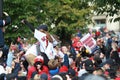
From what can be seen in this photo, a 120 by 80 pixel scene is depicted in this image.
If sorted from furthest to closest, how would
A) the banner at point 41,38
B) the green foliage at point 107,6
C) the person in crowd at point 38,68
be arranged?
1. the green foliage at point 107,6
2. the banner at point 41,38
3. the person in crowd at point 38,68

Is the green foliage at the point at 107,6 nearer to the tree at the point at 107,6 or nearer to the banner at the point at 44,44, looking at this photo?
the tree at the point at 107,6

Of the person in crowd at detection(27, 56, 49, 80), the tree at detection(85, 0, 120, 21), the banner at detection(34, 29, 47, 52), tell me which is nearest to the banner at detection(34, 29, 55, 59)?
the banner at detection(34, 29, 47, 52)

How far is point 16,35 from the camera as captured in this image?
21.3 metres

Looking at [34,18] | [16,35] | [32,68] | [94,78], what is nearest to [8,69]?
[32,68]

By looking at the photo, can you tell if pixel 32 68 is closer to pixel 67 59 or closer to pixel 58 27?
pixel 67 59

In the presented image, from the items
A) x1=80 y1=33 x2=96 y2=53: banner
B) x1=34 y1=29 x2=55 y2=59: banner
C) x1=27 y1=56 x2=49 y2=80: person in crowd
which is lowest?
x1=27 y1=56 x2=49 y2=80: person in crowd

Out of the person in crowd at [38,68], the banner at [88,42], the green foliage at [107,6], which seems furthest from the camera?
the green foliage at [107,6]

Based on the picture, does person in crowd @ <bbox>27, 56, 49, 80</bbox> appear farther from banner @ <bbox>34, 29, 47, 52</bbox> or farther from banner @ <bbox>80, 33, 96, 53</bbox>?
banner @ <bbox>80, 33, 96, 53</bbox>

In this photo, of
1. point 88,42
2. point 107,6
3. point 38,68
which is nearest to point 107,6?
point 107,6

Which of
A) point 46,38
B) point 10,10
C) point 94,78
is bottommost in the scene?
point 94,78

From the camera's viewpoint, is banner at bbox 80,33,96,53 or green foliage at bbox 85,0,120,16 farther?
green foliage at bbox 85,0,120,16

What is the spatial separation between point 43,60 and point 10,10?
397 inches

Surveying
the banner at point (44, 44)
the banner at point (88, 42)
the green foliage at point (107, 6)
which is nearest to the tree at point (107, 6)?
the green foliage at point (107, 6)

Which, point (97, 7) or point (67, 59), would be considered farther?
point (97, 7)
